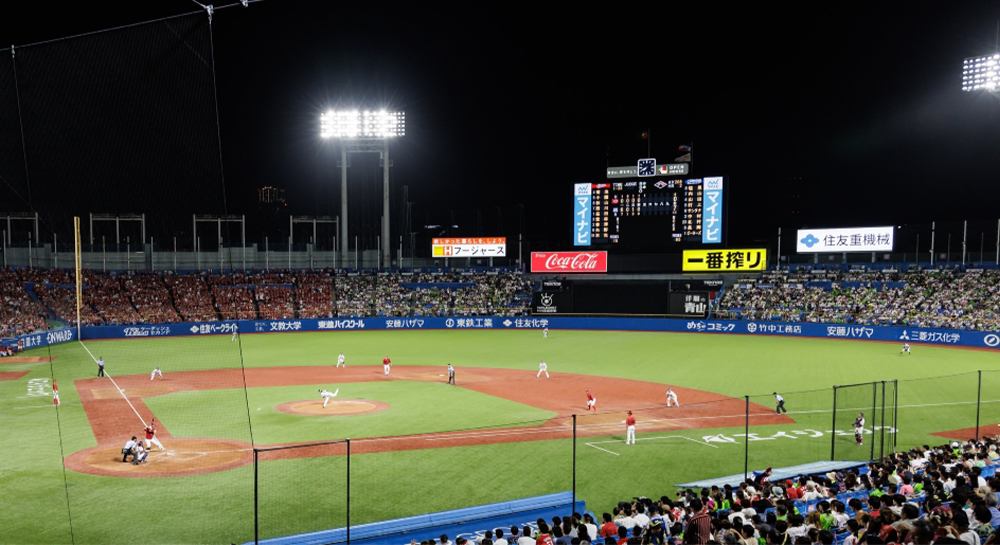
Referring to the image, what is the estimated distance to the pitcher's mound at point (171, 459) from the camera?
1652 centimetres

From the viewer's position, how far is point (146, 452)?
1730 cm

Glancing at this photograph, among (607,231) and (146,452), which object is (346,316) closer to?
(607,231)

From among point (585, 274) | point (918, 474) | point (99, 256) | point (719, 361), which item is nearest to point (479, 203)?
point (585, 274)

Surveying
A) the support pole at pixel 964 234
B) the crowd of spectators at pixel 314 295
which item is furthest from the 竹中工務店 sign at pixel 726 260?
the crowd of spectators at pixel 314 295

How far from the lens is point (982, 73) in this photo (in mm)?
45812

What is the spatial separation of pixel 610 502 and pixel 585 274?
45.5 meters

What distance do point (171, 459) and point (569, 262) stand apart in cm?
4565

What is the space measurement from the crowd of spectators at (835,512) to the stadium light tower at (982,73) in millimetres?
43549

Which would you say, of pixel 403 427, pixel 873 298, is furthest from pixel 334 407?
pixel 873 298

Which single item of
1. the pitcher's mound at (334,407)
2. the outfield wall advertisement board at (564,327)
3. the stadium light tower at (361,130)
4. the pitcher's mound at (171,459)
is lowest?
the outfield wall advertisement board at (564,327)

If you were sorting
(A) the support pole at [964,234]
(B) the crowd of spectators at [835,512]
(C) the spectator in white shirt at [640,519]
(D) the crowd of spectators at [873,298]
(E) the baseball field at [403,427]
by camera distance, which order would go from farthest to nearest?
(A) the support pole at [964,234] < (D) the crowd of spectators at [873,298] < (E) the baseball field at [403,427] < (C) the spectator in white shirt at [640,519] < (B) the crowd of spectators at [835,512]

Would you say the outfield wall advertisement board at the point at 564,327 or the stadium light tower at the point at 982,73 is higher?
the stadium light tower at the point at 982,73

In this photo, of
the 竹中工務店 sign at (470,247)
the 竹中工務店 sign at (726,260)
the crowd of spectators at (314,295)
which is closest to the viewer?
the 竹中工務店 sign at (726,260)

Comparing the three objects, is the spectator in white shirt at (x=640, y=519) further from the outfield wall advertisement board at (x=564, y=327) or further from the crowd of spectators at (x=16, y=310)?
the crowd of spectators at (x=16, y=310)
